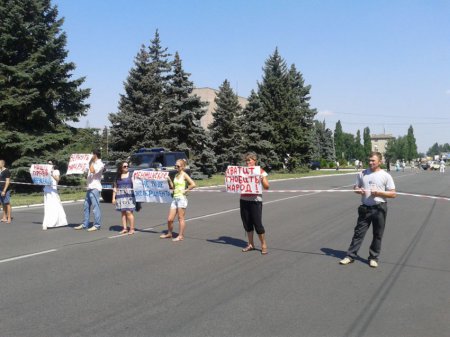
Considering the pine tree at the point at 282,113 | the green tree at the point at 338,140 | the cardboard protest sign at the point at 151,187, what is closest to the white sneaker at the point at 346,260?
the cardboard protest sign at the point at 151,187

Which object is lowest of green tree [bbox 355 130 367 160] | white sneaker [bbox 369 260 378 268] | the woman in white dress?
white sneaker [bbox 369 260 378 268]

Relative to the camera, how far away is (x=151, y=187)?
1090cm

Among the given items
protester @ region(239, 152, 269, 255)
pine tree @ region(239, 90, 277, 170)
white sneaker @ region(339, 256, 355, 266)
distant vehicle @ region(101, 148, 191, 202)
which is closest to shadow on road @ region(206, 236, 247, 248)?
protester @ region(239, 152, 269, 255)

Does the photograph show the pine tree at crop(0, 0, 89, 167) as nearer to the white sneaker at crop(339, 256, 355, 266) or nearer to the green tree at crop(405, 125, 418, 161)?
the white sneaker at crop(339, 256, 355, 266)

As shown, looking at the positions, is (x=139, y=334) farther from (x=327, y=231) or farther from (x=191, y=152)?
(x=191, y=152)

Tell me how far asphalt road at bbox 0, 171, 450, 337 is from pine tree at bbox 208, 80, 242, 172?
35284 millimetres

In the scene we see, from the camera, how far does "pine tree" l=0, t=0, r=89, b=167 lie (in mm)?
23734

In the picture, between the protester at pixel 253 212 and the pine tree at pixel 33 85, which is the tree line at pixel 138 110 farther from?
the protester at pixel 253 212

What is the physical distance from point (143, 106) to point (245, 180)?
97.7ft

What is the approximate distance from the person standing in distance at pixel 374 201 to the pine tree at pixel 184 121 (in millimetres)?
29378

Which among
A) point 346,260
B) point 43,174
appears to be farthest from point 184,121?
point 346,260

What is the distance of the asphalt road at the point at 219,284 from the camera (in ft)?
15.7

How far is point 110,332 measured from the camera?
4.55 metres

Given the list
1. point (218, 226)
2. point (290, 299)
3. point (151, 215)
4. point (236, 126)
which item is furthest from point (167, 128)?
point (290, 299)
